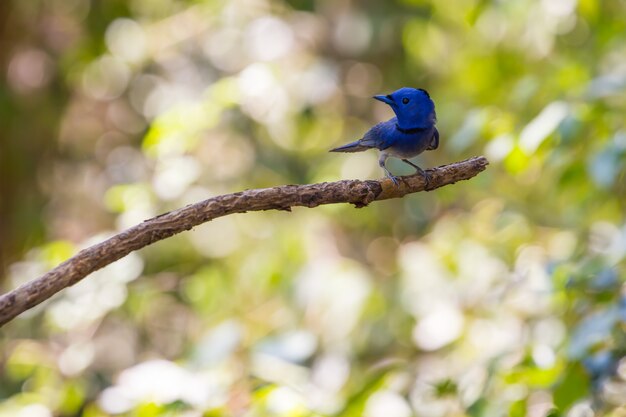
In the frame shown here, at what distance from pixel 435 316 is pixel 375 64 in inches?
121

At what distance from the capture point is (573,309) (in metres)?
3.35

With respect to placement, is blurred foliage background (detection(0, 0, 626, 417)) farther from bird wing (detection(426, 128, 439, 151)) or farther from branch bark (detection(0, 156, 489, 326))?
branch bark (detection(0, 156, 489, 326))

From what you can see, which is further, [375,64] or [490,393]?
[375,64]

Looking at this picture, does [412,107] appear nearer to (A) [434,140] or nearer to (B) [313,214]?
(A) [434,140]

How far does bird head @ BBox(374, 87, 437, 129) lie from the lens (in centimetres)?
246

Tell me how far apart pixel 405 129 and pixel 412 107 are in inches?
2.8

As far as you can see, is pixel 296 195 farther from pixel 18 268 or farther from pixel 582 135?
pixel 18 268

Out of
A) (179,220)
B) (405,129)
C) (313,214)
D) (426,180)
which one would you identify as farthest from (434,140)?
(313,214)

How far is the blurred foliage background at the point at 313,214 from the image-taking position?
10.3ft

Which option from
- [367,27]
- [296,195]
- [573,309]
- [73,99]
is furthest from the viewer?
[73,99]

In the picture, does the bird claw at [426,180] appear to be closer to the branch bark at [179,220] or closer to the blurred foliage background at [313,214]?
the branch bark at [179,220]

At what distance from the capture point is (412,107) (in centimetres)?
249

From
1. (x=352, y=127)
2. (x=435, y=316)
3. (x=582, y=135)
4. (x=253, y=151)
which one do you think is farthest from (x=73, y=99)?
(x=582, y=135)

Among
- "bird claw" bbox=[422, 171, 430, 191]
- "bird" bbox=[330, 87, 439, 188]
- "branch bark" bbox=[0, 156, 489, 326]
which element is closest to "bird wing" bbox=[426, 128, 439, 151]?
"bird" bbox=[330, 87, 439, 188]
